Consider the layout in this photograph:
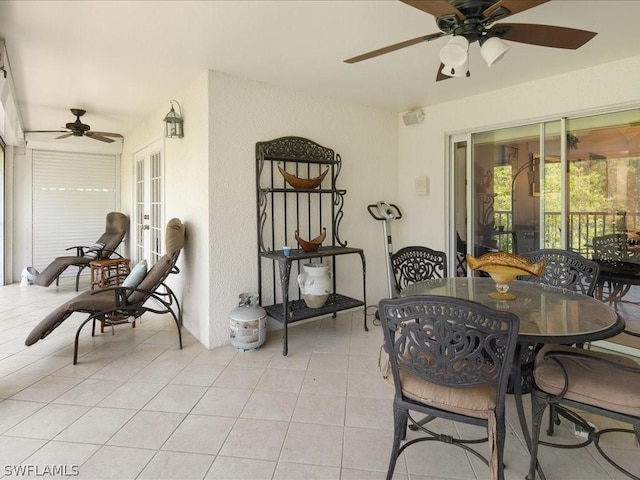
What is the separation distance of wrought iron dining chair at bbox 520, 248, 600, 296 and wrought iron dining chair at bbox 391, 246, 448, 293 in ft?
2.57

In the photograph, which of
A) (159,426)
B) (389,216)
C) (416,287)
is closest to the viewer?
(159,426)

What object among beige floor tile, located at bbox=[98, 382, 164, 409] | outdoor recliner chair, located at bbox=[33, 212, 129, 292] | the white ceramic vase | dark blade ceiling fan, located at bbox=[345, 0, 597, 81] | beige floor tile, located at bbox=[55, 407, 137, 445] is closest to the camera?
dark blade ceiling fan, located at bbox=[345, 0, 597, 81]

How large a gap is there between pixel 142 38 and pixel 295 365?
2681 millimetres

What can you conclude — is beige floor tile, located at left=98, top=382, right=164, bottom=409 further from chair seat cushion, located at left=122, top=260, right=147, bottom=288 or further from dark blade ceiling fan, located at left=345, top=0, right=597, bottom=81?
dark blade ceiling fan, located at left=345, top=0, right=597, bottom=81

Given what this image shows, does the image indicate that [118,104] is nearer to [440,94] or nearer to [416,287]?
[440,94]

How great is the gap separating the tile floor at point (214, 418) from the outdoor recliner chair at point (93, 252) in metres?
2.14

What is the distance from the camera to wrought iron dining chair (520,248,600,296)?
2.44 metres

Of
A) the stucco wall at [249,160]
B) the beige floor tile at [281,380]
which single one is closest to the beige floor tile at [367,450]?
the beige floor tile at [281,380]

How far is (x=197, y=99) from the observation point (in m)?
3.38

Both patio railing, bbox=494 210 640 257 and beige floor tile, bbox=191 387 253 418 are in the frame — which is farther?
patio railing, bbox=494 210 640 257

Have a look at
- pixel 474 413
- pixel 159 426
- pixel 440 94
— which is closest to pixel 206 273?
pixel 159 426

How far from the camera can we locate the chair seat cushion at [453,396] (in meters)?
1.50

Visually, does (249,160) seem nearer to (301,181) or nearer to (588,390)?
(301,181)

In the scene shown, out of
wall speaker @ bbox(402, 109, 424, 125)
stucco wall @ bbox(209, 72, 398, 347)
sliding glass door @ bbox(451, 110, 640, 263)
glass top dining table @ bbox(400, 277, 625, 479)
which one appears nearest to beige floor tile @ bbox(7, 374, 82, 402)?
stucco wall @ bbox(209, 72, 398, 347)
